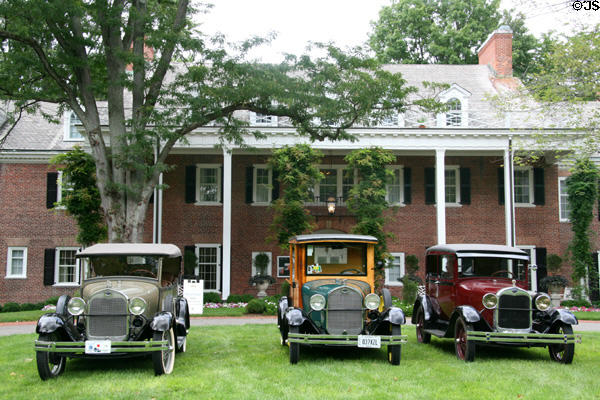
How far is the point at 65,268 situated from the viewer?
23188 millimetres

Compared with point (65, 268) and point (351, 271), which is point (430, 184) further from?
point (65, 268)

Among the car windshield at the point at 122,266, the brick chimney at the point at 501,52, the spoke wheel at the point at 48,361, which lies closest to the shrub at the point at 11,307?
the car windshield at the point at 122,266

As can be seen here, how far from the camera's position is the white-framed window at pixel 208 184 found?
23.3 meters

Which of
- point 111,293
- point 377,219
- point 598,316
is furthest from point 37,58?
point 598,316

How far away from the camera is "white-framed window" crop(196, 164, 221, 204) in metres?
23.3

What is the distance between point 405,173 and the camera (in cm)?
2345

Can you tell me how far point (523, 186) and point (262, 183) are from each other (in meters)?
10.3

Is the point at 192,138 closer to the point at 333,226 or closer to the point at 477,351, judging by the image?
the point at 333,226

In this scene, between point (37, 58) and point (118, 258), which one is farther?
point (37, 58)

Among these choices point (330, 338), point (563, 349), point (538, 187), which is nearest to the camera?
point (330, 338)

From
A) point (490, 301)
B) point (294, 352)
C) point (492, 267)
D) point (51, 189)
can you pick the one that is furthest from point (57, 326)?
point (51, 189)

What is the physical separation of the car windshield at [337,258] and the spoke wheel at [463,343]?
1752 millimetres

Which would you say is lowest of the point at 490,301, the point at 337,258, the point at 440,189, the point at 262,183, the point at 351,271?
the point at 490,301

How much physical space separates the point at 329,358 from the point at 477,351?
2.84m
